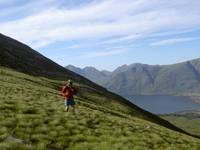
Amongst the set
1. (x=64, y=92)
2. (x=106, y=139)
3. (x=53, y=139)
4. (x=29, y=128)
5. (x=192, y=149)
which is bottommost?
(x=192, y=149)

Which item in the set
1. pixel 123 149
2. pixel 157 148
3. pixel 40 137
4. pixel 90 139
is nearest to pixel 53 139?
pixel 40 137

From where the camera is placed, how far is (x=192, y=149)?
38.2 feet

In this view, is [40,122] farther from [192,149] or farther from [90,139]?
[192,149]

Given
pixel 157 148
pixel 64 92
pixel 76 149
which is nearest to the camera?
pixel 76 149

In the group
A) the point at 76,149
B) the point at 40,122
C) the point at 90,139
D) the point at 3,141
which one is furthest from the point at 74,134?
the point at 3,141

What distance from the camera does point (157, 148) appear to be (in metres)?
10.3

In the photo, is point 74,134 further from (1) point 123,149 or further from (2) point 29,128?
(1) point 123,149

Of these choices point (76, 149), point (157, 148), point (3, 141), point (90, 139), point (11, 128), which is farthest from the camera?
point (157, 148)

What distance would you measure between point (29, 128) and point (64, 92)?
227 inches

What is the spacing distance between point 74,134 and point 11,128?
4.22 meters

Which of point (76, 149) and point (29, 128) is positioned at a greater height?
point (29, 128)

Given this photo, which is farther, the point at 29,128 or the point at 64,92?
the point at 64,92

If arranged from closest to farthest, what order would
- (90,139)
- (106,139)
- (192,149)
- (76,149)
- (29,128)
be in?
(76,149) < (29,128) < (90,139) < (106,139) < (192,149)

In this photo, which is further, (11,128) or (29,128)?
(29,128)
